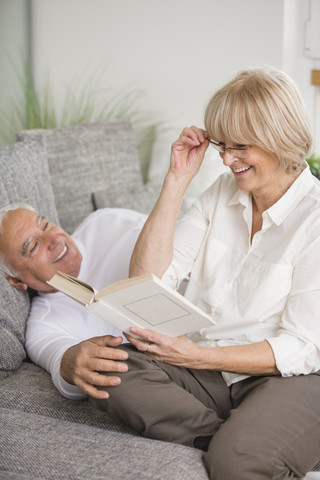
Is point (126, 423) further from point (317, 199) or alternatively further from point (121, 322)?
point (317, 199)

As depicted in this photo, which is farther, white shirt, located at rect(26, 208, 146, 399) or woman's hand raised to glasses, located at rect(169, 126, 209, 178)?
white shirt, located at rect(26, 208, 146, 399)

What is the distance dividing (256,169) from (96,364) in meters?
0.63

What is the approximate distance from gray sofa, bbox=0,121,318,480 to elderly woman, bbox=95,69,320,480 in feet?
0.32

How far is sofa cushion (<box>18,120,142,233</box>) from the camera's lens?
3.09 meters

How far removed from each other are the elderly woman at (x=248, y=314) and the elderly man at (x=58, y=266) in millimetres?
302

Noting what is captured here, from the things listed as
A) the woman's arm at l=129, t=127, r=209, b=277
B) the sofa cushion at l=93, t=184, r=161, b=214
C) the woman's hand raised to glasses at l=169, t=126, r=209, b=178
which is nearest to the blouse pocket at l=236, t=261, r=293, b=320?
the woman's arm at l=129, t=127, r=209, b=277

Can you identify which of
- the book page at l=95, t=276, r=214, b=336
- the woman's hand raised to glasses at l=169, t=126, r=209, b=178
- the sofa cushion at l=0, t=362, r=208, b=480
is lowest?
the sofa cushion at l=0, t=362, r=208, b=480

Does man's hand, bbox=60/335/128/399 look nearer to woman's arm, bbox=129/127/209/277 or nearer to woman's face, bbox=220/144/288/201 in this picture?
woman's arm, bbox=129/127/209/277

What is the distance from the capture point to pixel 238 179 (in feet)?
5.60

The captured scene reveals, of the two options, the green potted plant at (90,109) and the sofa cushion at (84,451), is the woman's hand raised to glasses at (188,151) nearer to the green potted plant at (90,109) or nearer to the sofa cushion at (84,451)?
the sofa cushion at (84,451)

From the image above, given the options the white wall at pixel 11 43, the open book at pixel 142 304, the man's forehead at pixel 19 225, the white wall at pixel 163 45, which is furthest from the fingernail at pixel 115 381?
the white wall at pixel 11 43

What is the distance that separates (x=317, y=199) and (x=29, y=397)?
957mm

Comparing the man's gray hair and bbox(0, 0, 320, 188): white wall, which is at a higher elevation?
bbox(0, 0, 320, 188): white wall

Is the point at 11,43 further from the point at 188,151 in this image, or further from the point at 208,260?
the point at 208,260
